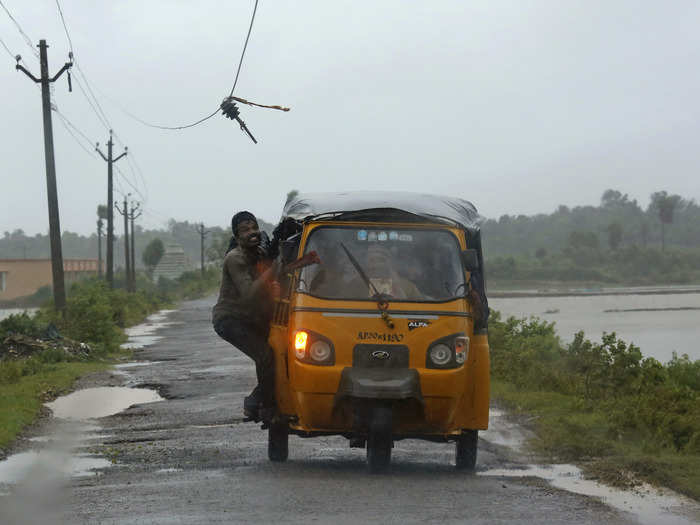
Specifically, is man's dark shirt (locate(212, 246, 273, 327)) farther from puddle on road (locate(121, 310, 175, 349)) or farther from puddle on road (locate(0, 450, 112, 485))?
puddle on road (locate(121, 310, 175, 349))

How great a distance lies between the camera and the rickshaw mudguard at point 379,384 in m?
8.20

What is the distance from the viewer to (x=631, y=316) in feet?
195

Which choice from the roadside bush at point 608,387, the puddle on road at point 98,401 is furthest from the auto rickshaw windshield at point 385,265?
the puddle on road at point 98,401

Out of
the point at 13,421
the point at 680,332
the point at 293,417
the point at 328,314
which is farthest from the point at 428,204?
the point at 680,332

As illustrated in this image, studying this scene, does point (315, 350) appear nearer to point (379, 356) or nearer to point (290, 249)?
point (379, 356)

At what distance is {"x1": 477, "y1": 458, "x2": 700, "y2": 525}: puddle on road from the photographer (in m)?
7.45

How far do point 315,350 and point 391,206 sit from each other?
1436mm

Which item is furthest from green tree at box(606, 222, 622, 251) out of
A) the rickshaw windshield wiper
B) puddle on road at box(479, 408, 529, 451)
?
the rickshaw windshield wiper

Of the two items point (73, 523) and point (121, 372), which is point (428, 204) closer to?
point (73, 523)

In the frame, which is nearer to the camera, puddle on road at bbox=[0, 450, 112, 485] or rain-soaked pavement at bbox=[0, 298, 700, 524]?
rain-soaked pavement at bbox=[0, 298, 700, 524]

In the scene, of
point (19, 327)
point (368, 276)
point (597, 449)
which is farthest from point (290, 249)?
point (19, 327)

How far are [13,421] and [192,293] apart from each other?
8071 centimetres

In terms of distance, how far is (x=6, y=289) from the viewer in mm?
102125

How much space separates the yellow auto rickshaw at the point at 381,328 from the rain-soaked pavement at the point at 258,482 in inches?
18.7
